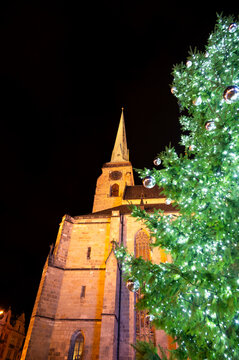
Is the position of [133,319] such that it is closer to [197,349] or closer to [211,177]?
[197,349]

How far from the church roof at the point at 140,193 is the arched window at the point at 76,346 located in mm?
11166

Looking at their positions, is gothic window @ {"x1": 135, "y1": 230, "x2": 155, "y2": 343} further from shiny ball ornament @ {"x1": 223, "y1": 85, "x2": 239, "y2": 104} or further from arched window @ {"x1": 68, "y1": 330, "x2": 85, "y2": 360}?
shiny ball ornament @ {"x1": 223, "y1": 85, "x2": 239, "y2": 104}

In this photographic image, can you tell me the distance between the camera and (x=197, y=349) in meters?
3.38

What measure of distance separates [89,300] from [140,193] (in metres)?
11.0

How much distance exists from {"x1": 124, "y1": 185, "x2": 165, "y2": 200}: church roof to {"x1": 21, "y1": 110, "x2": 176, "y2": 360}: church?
3340mm

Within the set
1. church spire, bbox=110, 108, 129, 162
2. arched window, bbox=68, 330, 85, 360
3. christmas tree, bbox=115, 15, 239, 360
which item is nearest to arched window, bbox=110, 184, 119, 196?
church spire, bbox=110, 108, 129, 162

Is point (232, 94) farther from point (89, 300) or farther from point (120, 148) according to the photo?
point (120, 148)

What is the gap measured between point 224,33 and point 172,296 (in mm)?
5896

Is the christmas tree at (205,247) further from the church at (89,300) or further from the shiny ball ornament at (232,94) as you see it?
the church at (89,300)

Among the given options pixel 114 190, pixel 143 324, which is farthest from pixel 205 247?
pixel 114 190

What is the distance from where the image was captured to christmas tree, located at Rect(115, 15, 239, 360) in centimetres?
284

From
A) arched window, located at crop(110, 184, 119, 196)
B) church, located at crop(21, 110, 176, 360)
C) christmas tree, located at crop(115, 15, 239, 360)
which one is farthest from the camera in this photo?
arched window, located at crop(110, 184, 119, 196)

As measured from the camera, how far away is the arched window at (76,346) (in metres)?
10.9

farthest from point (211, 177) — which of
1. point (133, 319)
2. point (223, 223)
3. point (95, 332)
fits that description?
point (95, 332)
